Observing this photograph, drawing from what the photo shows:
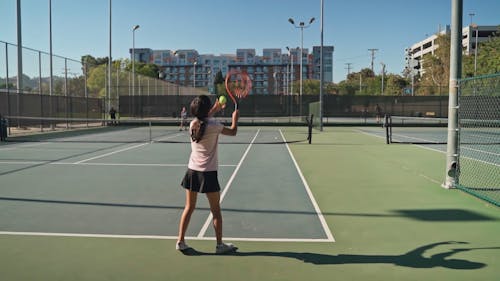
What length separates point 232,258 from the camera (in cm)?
458

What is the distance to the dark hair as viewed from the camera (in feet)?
14.7

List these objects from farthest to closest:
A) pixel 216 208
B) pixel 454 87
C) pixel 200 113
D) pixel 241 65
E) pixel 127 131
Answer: pixel 241 65 < pixel 127 131 < pixel 454 87 < pixel 216 208 < pixel 200 113

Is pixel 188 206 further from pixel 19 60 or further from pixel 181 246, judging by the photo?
pixel 19 60

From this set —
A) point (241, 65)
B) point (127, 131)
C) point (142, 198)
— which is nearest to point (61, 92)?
point (127, 131)

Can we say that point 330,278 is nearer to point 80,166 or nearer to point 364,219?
point 364,219

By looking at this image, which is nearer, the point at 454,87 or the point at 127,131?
the point at 454,87

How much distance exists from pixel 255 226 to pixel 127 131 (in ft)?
82.8

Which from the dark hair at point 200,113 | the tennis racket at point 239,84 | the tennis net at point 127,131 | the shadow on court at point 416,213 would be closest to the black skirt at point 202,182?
the dark hair at point 200,113

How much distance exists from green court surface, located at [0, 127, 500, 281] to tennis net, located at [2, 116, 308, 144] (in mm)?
9255

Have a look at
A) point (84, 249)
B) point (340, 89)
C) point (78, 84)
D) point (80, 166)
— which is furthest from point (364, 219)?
point (340, 89)

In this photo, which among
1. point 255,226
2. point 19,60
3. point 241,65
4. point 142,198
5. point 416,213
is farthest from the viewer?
point 241,65

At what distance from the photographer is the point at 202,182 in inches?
178

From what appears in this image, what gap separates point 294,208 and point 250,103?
3167 cm

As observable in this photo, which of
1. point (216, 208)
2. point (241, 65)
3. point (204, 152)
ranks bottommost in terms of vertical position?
point (216, 208)
